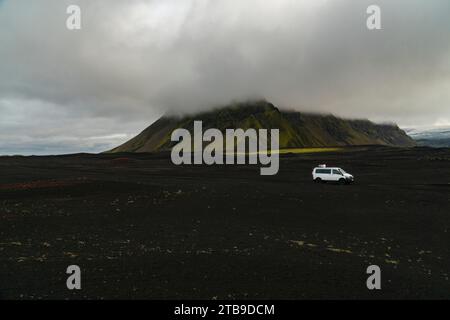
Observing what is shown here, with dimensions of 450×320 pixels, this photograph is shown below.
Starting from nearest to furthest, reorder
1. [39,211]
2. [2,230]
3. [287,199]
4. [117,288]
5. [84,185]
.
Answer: [117,288], [2,230], [39,211], [287,199], [84,185]

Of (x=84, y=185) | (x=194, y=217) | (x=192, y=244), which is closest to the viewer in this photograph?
(x=192, y=244)

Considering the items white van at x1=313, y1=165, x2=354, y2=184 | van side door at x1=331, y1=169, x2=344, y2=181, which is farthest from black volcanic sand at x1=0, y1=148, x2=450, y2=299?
van side door at x1=331, y1=169, x2=344, y2=181

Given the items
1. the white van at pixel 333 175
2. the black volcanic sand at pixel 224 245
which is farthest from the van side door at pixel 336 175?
the black volcanic sand at pixel 224 245

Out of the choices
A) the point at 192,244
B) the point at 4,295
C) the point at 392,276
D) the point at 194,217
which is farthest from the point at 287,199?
the point at 4,295

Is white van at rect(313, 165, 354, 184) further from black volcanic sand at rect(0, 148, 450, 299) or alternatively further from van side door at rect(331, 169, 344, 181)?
black volcanic sand at rect(0, 148, 450, 299)

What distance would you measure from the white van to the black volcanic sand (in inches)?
451

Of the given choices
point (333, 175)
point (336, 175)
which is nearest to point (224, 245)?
point (336, 175)

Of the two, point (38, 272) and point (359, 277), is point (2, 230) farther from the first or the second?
point (359, 277)

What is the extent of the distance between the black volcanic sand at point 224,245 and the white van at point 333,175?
37.6 ft

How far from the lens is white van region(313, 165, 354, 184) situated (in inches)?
1791

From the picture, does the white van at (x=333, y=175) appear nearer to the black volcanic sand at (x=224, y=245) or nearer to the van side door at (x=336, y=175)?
the van side door at (x=336, y=175)

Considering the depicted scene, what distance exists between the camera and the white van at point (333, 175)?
149 ft
